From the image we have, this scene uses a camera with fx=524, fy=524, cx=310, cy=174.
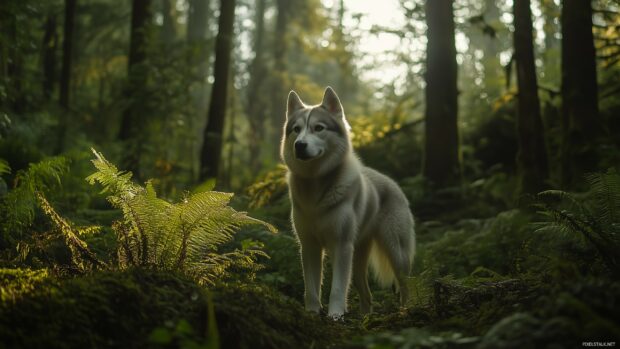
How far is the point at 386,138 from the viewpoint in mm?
12594

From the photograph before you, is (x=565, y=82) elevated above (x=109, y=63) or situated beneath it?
situated beneath

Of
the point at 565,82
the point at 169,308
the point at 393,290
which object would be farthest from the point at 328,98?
the point at 565,82

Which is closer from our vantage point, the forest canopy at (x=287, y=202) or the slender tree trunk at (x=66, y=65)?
the forest canopy at (x=287, y=202)

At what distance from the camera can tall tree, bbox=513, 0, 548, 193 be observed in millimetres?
8219

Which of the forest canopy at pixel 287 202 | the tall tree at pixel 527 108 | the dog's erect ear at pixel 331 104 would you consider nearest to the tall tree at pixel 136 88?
the forest canopy at pixel 287 202

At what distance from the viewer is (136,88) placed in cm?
1160

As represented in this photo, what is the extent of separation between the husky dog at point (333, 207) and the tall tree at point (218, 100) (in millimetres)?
5969

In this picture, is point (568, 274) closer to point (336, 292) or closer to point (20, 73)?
point (336, 292)

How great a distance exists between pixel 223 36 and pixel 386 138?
454 centimetres

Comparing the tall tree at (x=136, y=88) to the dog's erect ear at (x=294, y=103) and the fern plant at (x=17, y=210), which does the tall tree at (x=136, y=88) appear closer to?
the dog's erect ear at (x=294, y=103)

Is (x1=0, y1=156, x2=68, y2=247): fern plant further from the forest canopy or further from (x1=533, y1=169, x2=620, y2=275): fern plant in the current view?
(x1=533, y1=169, x2=620, y2=275): fern plant

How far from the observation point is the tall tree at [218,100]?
11.8 m

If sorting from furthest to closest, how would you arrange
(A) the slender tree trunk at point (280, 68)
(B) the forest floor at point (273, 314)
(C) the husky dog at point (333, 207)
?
(A) the slender tree trunk at point (280, 68) → (C) the husky dog at point (333, 207) → (B) the forest floor at point (273, 314)

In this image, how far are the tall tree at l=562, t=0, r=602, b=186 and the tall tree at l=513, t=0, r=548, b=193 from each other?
1.41 ft
